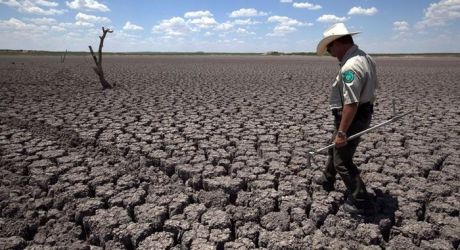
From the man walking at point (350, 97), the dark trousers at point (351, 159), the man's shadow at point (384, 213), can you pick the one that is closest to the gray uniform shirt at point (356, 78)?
the man walking at point (350, 97)

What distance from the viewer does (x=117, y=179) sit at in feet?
12.6

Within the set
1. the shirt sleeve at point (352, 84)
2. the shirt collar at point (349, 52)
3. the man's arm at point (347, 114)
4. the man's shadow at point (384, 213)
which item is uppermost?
the shirt collar at point (349, 52)

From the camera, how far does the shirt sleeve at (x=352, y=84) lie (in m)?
2.49

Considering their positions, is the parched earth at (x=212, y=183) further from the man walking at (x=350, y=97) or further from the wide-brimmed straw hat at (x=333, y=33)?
the wide-brimmed straw hat at (x=333, y=33)

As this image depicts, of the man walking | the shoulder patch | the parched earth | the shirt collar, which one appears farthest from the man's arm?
the parched earth

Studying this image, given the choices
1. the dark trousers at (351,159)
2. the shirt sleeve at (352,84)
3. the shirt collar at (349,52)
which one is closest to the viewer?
the shirt sleeve at (352,84)

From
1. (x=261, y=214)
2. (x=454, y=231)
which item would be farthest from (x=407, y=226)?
(x=261, y=214)

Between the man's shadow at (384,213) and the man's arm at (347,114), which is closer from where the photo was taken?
the man's arm at (347,114)

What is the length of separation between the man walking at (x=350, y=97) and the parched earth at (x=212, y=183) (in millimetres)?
279

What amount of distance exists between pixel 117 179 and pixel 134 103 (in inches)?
194

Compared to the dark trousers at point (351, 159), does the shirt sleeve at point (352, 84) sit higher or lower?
higher

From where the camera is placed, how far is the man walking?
2520mm

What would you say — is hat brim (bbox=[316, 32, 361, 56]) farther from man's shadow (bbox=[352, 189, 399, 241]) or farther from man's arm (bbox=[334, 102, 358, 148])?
man's shadow (bbox=[352, 189, 399, 241])

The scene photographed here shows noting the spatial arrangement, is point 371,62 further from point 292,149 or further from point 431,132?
point 431,132
